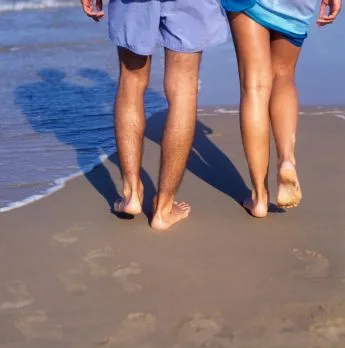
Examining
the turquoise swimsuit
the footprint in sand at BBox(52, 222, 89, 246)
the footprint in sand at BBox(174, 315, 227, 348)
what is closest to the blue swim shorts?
the turquoise swimsuit

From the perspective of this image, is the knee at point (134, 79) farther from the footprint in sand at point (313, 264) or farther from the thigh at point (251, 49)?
the footprint in sand at point (313, 264)

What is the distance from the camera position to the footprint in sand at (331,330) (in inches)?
108

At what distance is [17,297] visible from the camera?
3119 mm

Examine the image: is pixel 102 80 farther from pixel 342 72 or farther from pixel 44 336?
pixel 44 336

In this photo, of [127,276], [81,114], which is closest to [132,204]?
[127,276]

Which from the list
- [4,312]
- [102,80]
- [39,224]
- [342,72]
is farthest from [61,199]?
[342,72]

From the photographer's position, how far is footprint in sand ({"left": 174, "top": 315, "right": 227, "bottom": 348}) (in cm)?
277

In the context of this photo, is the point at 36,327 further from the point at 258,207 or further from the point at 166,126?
the point at 258,207

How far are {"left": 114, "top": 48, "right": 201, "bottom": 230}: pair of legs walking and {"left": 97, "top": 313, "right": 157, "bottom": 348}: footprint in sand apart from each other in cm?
79

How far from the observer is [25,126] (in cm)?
542

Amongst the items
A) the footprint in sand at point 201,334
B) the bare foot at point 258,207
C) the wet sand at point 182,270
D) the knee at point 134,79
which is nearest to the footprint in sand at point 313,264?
the wet sand at point 182,270

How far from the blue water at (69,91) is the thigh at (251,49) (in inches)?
48.5

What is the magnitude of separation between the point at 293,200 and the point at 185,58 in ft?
2.47

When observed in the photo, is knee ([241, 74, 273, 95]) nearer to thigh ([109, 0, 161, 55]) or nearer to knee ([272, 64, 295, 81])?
knee ([272, 64, 295, 81])
